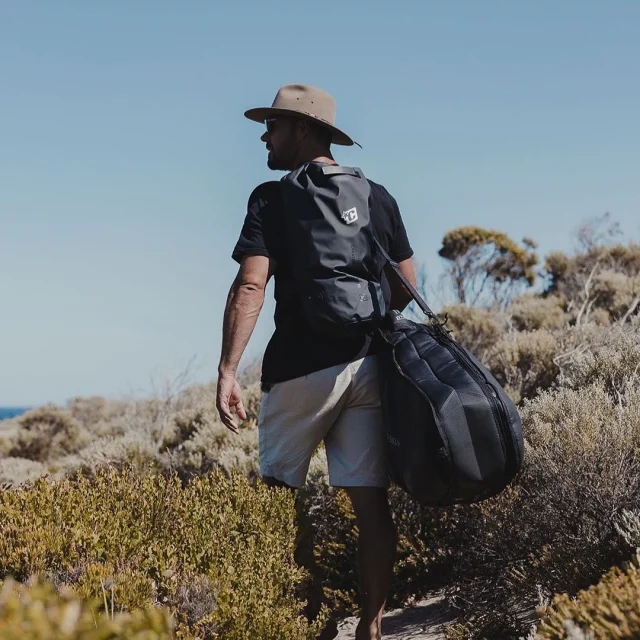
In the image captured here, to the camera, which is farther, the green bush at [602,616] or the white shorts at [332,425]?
the white shorts at [332,425]

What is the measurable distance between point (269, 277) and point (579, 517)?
5.42ft

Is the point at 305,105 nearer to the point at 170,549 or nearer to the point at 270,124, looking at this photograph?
the point at 270,124

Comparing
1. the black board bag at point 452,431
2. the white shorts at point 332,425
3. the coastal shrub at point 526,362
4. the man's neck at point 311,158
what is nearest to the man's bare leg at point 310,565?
the white shorts at point 332,425

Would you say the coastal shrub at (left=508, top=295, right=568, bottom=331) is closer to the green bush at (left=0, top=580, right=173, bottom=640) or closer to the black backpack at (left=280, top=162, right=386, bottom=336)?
the black backpack at (left=280, top=162, right=386, bottom=336)

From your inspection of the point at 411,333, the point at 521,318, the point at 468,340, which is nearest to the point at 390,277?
the point at 411,333

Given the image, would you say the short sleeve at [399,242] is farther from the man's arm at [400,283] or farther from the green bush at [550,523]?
the green bush at [550,523]

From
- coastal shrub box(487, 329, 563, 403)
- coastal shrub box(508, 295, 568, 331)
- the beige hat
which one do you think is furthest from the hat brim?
coastal shrub box(508, 295, 568, 331)

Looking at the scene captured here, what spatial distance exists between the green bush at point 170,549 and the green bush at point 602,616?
1.37m

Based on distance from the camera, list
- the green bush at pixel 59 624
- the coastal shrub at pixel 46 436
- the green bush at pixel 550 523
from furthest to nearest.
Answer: the coastal shrub at pixel 46 436 < the green bush at pixel 550 523 < the green bush at pixel 59 624

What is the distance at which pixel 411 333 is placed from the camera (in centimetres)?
307

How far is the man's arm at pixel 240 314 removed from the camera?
123 inches

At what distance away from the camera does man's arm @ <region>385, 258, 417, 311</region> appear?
3.45 m

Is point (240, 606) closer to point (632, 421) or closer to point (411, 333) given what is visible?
point (411, 333)

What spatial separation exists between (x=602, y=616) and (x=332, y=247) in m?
1.61
